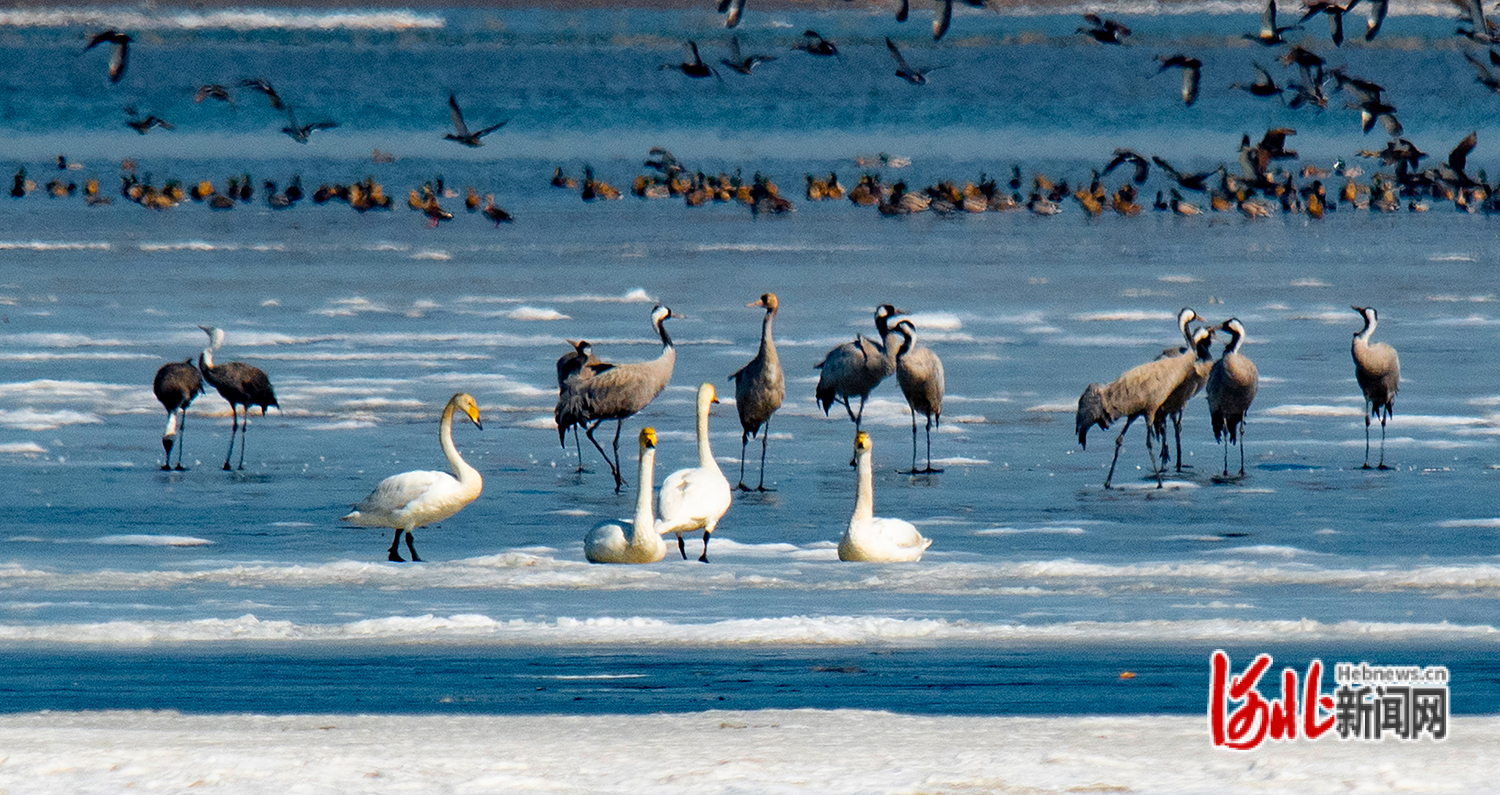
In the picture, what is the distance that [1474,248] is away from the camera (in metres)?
35.1

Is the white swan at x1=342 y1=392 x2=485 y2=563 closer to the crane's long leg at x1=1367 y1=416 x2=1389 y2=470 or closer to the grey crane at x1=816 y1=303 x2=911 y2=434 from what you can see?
the grey crane at x1=816 y1=303 x2=911 y2=434

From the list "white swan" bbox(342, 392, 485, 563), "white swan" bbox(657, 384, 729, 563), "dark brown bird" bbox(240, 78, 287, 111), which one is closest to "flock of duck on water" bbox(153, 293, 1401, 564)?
"white swan" bbox(657, 384, 729, 563)

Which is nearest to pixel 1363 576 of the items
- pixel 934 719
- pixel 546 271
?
pixel 934 719

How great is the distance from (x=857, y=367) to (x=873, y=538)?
5243 mm

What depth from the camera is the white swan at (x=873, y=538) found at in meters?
10.3

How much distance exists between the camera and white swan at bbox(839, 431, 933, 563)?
1030 cm

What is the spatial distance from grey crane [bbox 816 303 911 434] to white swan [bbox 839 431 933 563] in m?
4.94

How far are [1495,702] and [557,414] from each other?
25.8 feet

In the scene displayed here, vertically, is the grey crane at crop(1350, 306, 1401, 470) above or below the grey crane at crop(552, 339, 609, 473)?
above

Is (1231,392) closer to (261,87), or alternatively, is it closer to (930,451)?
(930,451)

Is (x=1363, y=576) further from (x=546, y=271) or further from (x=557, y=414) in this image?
(x=546, y=271)

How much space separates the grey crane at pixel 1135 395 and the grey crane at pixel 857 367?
5.86 ft

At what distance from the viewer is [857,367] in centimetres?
1547

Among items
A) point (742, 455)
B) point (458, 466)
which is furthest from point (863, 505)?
point (742, 455)
